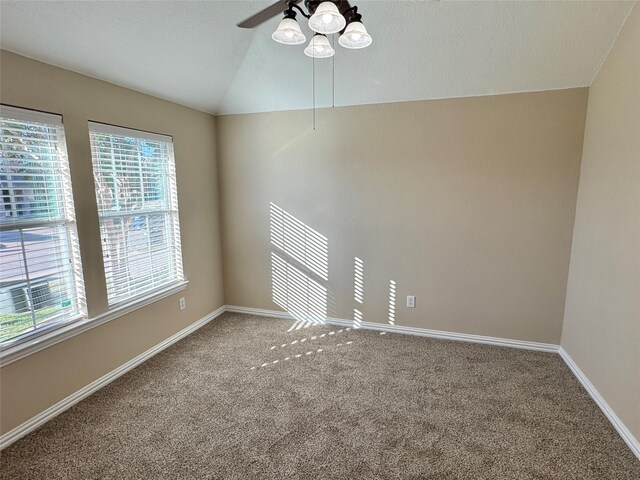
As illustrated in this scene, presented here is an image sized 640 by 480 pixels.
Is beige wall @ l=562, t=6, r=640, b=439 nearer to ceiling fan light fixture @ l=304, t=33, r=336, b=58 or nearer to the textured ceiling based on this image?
the textured ceiling

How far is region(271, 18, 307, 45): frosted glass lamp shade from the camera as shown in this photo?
5.08 feet

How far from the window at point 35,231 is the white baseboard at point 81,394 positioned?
515mm

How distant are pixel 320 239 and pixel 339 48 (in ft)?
5.72

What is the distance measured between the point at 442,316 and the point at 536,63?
2.23 metres

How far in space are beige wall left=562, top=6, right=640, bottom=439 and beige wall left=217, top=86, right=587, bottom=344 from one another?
22 centimetres

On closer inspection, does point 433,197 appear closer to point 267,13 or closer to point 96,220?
point 267,13

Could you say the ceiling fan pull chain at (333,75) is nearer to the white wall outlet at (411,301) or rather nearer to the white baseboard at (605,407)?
the white wall outlet at (411,301)

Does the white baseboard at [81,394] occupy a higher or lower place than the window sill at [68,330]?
lower

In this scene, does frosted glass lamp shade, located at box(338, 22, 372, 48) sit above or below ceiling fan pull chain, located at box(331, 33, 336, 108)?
below

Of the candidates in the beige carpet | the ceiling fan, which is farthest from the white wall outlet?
the ceiling fan

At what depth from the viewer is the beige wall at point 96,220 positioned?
80.4 inches

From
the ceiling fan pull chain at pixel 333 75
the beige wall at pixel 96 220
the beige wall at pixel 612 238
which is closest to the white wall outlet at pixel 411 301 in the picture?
the beige wall at pixel 612 238

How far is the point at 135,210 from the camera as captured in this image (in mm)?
2844

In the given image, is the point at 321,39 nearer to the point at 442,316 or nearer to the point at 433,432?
the point at 433,432
